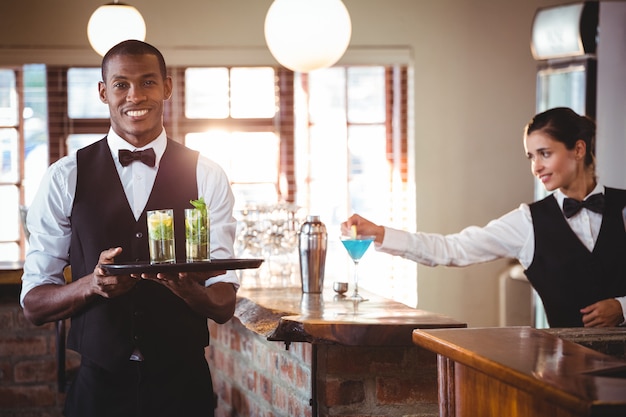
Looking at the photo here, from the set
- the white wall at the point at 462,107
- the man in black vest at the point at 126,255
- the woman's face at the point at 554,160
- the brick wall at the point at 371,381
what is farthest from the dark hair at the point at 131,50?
the white wall at the point at 462,107

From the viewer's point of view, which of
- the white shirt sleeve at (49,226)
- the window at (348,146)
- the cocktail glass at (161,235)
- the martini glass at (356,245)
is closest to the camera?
the cocktail glass at (161,235)

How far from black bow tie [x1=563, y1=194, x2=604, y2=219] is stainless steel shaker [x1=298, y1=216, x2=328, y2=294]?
0.85m

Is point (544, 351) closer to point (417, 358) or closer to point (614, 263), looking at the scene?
point (417, 358)

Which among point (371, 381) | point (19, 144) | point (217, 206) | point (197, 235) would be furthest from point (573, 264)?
point (19, 144)

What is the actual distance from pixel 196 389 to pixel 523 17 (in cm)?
487

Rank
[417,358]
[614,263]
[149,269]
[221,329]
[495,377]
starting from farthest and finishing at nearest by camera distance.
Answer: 1. [221,329]
2. [614,263]
3. [417,358]
4. [149,269]
5. [495,377]

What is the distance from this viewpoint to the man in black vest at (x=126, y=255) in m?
1.95

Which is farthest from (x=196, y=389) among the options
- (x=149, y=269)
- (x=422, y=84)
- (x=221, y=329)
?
(x=422, y=84)

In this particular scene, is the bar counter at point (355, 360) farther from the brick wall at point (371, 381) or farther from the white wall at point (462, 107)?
the white wall at point (462, 107)

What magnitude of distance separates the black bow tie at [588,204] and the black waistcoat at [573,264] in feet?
0.11

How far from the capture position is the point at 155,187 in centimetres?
203

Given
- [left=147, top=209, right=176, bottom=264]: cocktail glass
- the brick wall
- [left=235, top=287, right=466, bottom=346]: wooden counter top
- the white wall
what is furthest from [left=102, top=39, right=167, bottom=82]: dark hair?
the white wall

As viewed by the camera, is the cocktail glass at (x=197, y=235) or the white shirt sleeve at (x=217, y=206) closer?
the cocktail glass at (x=197, y=235)

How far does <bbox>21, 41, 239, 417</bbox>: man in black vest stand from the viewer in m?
1.95
